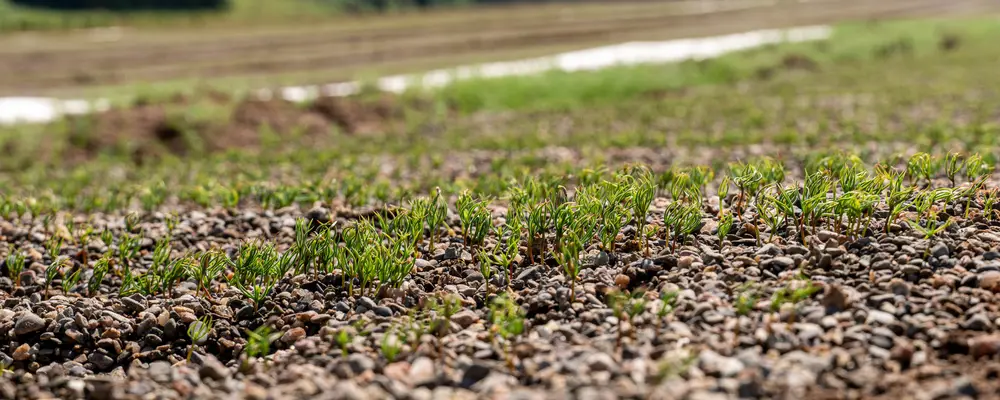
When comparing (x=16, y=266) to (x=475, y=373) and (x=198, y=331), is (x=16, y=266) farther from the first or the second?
(x=475, y=373)

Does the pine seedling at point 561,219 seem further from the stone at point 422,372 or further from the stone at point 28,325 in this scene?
the stone at point 28,325

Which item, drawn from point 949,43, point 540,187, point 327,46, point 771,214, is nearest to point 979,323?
point 771,214

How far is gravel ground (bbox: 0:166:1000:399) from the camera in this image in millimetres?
4816

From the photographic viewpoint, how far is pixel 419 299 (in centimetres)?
676

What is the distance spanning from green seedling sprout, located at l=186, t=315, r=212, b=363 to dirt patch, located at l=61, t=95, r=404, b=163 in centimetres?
1679

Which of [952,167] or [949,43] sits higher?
[949,43]

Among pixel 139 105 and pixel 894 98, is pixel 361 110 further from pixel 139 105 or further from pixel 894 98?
pixel 894 98

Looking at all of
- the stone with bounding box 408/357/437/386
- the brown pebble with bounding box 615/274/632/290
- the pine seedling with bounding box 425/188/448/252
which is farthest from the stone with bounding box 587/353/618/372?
the pine seedling with bounding box 425/188/448/252

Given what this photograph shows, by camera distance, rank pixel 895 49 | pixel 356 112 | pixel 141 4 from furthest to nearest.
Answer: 1. pixel 141 4
2. pixel 895 49
3. pixel 356 112

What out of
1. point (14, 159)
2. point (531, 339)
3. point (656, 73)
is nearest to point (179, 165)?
point (14, 159)

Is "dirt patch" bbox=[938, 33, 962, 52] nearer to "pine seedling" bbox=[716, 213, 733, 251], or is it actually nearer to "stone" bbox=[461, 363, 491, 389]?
"pine seedling" bbox=[716, 213, 733, 251]

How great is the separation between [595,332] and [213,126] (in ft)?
69.1

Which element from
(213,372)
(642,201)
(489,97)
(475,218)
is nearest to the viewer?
(213,372)

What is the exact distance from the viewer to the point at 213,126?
24.6m
